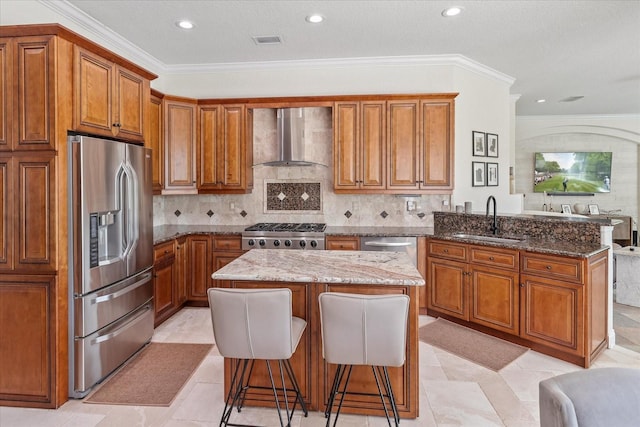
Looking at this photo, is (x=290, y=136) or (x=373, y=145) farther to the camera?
(x=290, y=136)

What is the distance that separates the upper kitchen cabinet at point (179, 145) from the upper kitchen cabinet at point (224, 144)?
0.31 ft

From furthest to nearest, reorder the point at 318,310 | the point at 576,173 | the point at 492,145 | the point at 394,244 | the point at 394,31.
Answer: the point at 576,173, the point at 492,145, the point at 394,244, the point at 394,31, the point at 318,310

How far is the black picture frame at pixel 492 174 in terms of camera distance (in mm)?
5227

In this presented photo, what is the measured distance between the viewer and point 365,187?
4.50 meters

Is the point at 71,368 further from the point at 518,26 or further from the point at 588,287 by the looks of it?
the point at 518,26

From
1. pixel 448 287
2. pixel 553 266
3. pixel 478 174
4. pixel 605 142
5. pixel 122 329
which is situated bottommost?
pixel 122 329

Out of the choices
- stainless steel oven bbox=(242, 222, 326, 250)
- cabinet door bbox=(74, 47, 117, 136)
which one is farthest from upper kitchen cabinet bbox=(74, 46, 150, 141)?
stainless steel oven bbox=(242, 222, 326, 250)

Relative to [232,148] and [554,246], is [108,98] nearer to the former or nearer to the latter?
[232,148]

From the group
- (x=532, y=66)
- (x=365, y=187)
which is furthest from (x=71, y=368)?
(x=532, y=66)

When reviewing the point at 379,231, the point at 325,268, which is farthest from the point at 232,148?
the point at 325,268

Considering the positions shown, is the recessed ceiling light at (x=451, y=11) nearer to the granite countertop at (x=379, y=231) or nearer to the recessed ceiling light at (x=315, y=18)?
the recessed ceiling light at (x=315, y=18)

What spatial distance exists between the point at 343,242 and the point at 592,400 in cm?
324

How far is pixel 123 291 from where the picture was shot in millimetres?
2980

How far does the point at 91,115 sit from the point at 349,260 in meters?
2.18
